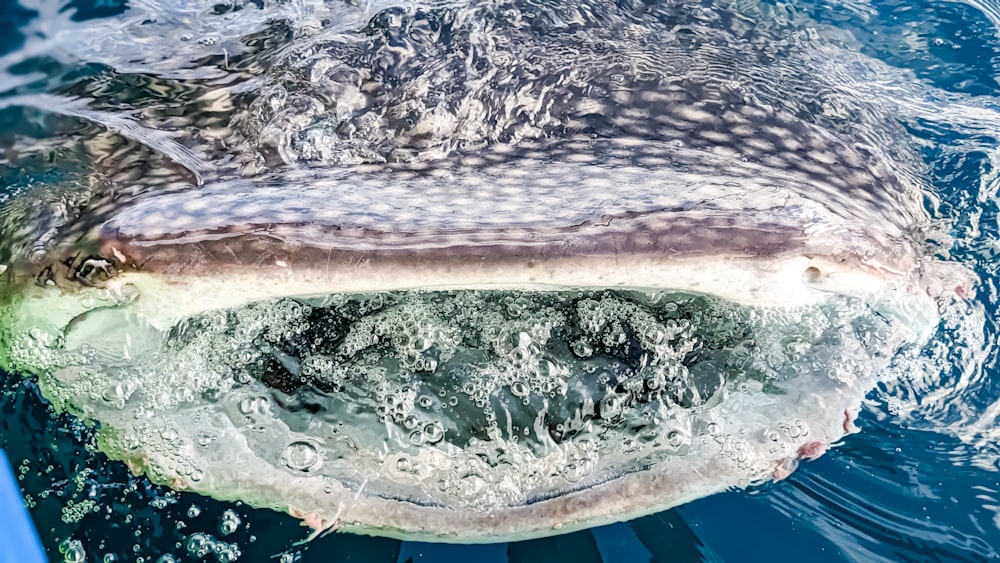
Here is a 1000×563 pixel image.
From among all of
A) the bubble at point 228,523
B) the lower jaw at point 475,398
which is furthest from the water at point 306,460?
the lower jaw at point 475,398

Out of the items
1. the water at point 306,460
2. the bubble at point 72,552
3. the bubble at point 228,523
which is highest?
the water at point 306,460

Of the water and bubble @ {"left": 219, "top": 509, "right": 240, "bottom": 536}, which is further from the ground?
the water

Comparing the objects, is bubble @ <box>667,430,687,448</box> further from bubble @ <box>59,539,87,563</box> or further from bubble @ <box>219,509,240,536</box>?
bubble @ <box>59,539,87,563</box>

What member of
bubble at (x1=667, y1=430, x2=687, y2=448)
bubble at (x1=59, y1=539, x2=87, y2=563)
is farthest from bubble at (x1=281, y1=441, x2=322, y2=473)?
bubble at (x1=667, y1=430, x2=687, y2=448)

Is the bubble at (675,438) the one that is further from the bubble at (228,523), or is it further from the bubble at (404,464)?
the bubble at (228,523)

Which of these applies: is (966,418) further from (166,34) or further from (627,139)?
(166,34)

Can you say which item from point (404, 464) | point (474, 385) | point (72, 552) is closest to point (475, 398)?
point (474, 385)

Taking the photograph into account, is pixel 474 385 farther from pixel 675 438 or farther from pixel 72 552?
pixel 72 552

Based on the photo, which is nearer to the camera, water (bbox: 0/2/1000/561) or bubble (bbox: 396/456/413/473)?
bubble (bbox: 396/456/413/473)
